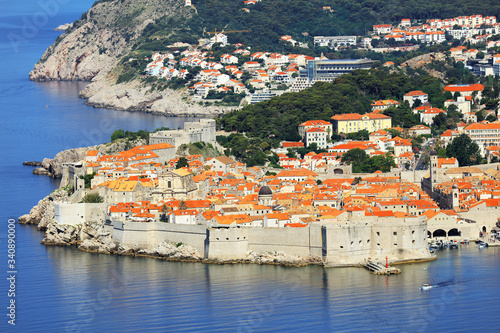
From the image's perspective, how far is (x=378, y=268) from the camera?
30.4 meters

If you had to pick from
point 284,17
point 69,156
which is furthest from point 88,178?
point 284,17

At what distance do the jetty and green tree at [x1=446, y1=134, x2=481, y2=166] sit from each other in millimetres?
11817

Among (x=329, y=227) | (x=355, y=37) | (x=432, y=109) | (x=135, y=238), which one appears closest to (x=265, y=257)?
(x=329, y=227)

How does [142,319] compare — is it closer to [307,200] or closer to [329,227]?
[329,227]

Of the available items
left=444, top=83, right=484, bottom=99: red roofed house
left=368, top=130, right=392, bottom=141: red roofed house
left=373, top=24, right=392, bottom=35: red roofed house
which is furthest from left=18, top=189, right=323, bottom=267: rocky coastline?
left=373, top=24, right=392, bottom=35: red roofed house

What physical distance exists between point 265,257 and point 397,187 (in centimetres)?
677

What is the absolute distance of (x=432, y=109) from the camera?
49094 millimetres

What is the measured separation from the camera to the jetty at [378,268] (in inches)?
1187

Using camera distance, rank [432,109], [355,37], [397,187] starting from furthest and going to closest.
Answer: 1. [355,37]
2. [432,109]
3. [397,187]

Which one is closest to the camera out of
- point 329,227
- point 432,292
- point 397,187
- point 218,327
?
point 218,327

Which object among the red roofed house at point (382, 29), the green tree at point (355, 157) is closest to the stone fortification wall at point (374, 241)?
the green tree at point (355, 157)

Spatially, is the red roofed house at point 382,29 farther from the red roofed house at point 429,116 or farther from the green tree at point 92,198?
the green tree at point 92,198

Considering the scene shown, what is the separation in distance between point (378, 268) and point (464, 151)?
41.9ft

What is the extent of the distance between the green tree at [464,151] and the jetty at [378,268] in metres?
11.8
